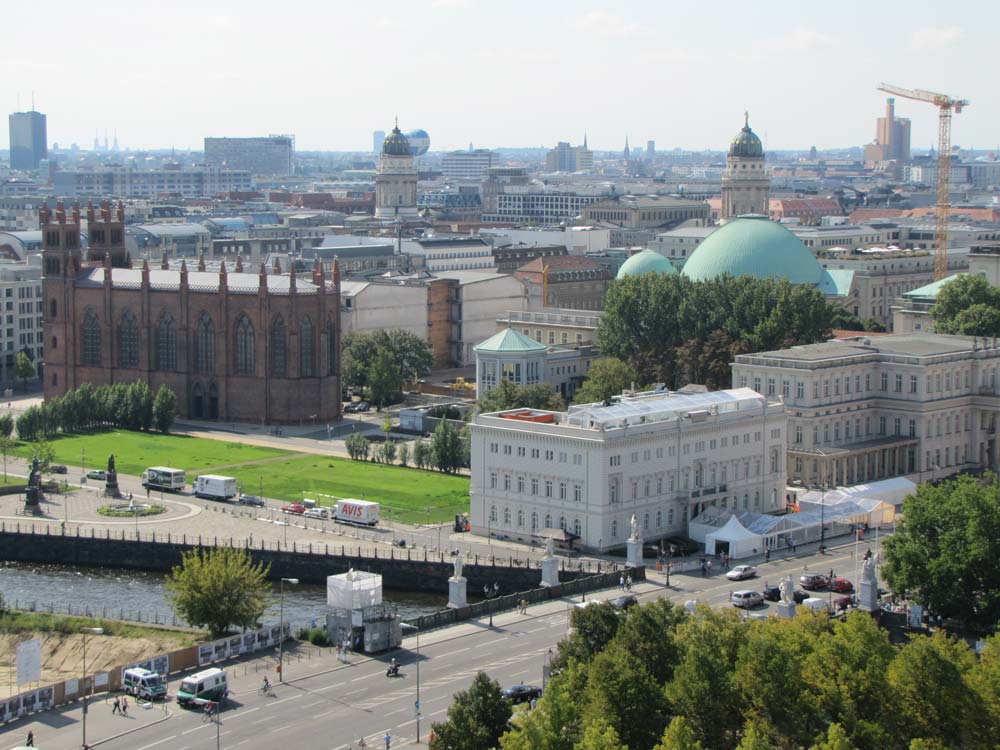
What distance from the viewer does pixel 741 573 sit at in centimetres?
11050

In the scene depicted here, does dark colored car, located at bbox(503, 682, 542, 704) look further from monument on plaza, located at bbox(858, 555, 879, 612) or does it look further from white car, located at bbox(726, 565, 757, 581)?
white car, located at bbox(726, 565, 757, 581)

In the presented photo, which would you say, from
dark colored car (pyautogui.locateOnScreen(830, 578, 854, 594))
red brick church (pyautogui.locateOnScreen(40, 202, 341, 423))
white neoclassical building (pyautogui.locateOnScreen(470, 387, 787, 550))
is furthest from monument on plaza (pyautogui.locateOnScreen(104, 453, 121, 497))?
dark colored car (pyautogui.locateOnScreen(830, 578, 854, 594))

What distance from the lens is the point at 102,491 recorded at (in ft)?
459

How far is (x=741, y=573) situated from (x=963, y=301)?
76.3 m

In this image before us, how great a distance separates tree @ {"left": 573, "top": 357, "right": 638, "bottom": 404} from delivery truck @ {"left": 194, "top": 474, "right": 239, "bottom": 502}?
103 feet

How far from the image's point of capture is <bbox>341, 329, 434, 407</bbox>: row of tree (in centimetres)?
17800

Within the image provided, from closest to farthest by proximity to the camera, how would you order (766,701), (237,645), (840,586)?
(766,701)
(237,645)
(840,586)

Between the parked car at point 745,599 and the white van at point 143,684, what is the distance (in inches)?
1234

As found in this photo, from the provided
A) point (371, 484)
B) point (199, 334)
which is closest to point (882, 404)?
point (371, 484)

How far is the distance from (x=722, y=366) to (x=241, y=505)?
46.7 meters

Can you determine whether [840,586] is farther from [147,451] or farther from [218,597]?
[147,451]

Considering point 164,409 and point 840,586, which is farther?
point 164,409

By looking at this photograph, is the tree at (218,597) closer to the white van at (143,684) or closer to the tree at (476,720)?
the white van at (143,684)

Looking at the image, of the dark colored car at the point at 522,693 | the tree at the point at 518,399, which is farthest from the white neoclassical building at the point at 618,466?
the dark colored car at the point at 522,693
